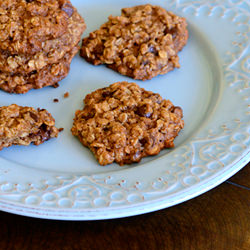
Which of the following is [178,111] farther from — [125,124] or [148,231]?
[148,231]

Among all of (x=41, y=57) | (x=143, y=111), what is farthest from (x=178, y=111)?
(x=41, y=57)

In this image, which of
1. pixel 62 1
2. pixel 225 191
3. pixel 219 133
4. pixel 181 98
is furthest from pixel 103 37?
pixel 225 191

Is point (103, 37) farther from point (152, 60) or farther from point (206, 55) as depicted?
point (206, 55)

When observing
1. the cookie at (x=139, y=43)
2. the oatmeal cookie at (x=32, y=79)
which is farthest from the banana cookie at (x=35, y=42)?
the cookie at (x=139, y=43)

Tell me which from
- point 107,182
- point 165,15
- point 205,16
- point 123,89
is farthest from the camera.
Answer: point 205,16

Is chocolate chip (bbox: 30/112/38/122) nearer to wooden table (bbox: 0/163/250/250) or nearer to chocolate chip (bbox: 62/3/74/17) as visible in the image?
wooden table (bbox: 0/163/250/250)

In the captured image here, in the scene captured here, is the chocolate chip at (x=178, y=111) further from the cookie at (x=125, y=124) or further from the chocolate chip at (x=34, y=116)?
the chocolate chip at (x=34, y=116)

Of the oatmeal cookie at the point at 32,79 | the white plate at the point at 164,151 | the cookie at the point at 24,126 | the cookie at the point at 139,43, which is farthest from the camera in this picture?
the cookie at the point at 139,43
